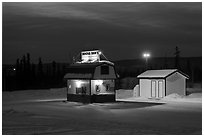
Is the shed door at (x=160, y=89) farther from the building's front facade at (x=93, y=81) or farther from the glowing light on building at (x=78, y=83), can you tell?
the glowing light on building at (x=78, y=83)

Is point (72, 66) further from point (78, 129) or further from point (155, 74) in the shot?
point (78, 129)

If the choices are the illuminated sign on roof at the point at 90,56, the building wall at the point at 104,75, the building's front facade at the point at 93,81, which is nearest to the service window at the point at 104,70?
the building's front facade at the point at 93,81

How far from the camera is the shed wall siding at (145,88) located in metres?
37.0

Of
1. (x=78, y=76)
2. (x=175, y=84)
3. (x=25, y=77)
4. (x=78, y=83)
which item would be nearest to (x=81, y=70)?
(x=78, y=76)

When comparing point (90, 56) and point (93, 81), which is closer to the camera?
point (93, 81)

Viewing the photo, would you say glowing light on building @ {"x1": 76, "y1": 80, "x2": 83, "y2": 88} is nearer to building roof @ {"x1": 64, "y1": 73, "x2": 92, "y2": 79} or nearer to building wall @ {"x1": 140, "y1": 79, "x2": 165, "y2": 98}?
building roof @ {"x1": 64, "y1": 73, "x2": 92, "y2": 79}

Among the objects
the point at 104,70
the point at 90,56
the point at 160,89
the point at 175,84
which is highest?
the point at 90,56

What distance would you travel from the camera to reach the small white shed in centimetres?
3581

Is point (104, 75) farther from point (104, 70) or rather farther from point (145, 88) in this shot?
point (145, 88)

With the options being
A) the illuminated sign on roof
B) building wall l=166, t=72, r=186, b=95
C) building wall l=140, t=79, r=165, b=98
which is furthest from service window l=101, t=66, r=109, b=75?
building wall l=166, t=72, r=186, b=95

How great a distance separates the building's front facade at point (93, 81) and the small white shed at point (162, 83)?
6.31 metres

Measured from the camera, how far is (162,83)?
3594 centimetres

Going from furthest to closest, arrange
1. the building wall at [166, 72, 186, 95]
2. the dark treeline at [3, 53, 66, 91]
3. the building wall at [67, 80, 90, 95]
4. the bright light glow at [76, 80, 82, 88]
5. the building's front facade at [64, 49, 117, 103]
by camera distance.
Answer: the dark treeline at [3, 53, 66, 91] → the building wall at [166, 72, 186, 95] → the bright light glow at [76, 80, 82, 88] → the building wall at [67, 80, 90, 95] → the building's front facade at [64, 49, 117, 103]

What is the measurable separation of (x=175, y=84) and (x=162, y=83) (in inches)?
53.3
